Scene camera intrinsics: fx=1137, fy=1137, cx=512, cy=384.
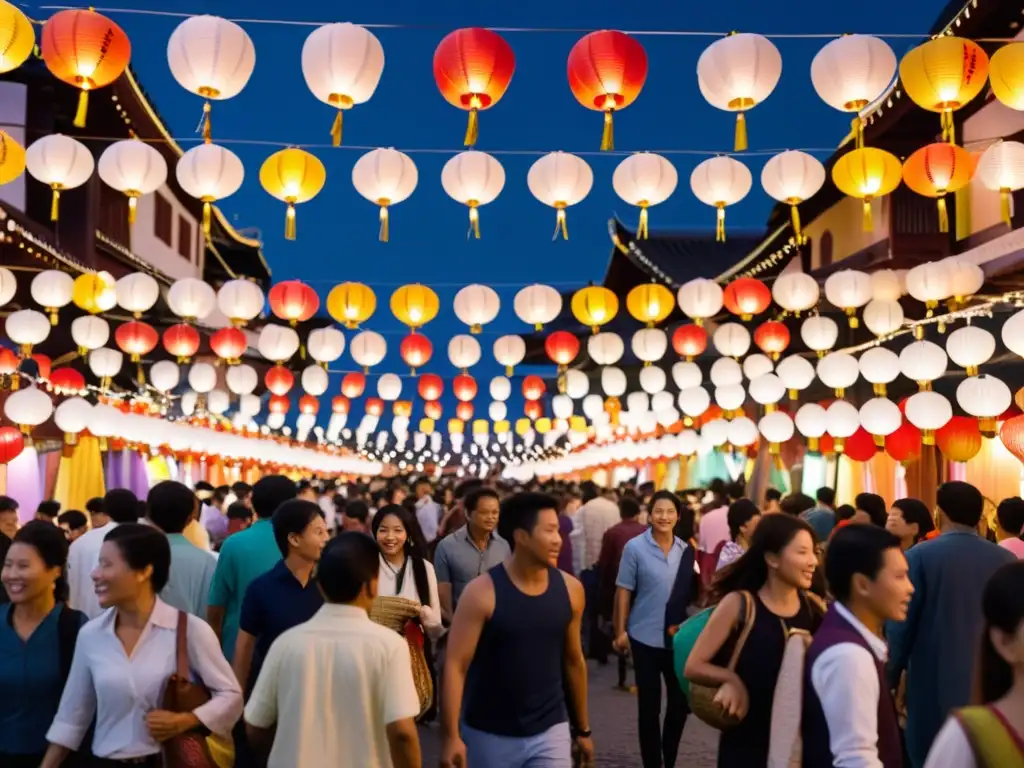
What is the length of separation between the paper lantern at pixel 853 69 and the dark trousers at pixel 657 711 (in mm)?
4382

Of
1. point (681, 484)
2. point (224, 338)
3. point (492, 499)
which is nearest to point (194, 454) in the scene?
point (224, 338)

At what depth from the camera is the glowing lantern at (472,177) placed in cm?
1078

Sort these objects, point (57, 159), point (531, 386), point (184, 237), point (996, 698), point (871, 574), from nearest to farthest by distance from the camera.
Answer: point (996, 698) < point (871, 574) < point (57, 159) < point (531, 386) < point (184, 237)

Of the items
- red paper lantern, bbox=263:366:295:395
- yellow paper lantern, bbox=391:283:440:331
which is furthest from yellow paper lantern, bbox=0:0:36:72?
red paper lantern, bbox=263:366:295:395

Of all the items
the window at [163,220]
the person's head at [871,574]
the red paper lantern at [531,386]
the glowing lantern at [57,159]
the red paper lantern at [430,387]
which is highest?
the window at [163,220]

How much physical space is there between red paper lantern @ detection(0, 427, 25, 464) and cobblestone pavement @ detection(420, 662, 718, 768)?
6.87 meters

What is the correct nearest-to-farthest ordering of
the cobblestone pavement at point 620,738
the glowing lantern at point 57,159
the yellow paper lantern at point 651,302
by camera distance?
the cobblestone pavement at point 620,738 < the glowing lantern at point 57,159 < the yellow paper lantern at point 651,302

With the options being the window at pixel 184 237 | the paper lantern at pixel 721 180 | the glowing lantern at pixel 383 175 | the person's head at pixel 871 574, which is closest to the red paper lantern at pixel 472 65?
the glowing lantern at pixel 383 175

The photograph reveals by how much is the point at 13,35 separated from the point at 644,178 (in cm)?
567

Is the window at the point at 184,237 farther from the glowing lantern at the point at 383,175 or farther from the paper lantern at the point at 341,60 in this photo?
the paper lantern at the point at 341,60

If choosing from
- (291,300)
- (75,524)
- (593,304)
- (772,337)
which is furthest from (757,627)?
(772,337)

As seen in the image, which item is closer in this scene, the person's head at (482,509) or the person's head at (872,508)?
the person's head at (482,509)

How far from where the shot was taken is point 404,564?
6660 millimetres

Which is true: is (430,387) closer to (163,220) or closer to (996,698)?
(163,220)
